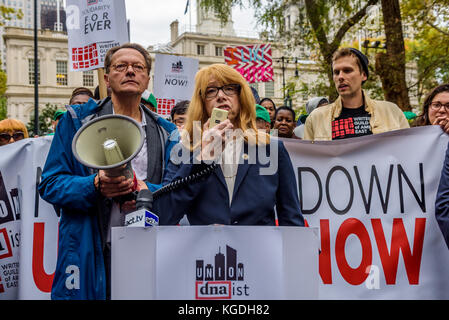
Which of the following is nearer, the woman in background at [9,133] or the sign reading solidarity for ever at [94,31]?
the woman in background at [9,133]

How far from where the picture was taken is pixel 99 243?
8.38 ft

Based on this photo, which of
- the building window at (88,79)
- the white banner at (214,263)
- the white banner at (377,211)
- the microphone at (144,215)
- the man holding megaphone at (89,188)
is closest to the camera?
the white banner at (214,263)

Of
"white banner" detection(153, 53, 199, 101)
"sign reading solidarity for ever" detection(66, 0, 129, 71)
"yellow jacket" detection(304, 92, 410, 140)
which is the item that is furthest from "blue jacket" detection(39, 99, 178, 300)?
"white banner" detection(153, 53, 199, 101)

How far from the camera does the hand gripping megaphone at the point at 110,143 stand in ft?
7.71

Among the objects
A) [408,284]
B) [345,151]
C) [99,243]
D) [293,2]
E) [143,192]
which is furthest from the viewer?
[293,2]

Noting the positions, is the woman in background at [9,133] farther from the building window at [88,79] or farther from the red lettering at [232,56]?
the building window at [88,79]

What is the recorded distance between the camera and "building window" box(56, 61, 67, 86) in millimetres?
59094

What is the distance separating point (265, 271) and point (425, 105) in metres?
2.63

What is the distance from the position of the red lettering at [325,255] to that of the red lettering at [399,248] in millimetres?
Result: 324

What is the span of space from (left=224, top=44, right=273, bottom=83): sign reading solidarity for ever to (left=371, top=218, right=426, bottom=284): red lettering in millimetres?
8906

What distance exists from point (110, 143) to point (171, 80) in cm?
657

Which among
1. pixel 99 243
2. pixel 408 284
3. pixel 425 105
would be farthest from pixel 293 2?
pixel 99 243

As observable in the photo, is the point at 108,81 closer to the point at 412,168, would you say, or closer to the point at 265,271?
the point at 265,271

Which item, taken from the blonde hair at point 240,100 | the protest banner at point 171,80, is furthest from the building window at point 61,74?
the blonde hair at point 240,100
